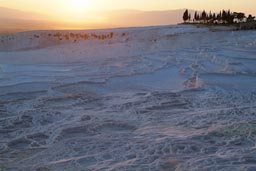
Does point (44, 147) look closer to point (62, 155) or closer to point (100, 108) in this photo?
point (62, 155)

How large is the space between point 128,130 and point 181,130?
2.61ft

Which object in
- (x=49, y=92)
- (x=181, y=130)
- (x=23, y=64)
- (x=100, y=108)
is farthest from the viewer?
(x=23, y=64)

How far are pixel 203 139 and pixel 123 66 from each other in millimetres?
6147

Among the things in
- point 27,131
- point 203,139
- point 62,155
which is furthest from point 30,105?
point 203,139

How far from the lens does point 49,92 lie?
27.6 ft

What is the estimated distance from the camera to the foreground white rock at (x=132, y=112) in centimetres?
473

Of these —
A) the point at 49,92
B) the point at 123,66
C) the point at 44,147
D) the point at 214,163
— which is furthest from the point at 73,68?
the point at 214,163

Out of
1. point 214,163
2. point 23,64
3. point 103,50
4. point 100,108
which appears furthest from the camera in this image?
point 103,50

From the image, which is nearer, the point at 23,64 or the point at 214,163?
the point at 214,163

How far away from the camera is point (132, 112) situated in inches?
269

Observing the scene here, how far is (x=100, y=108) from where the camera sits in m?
7.24

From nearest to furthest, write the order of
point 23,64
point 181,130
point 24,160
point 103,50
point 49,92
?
point 24,160 < point 181,130 < point 49,92 < point 23,64 < point 103,50

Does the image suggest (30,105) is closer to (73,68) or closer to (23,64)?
(73,68)

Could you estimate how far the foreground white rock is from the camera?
473cm
